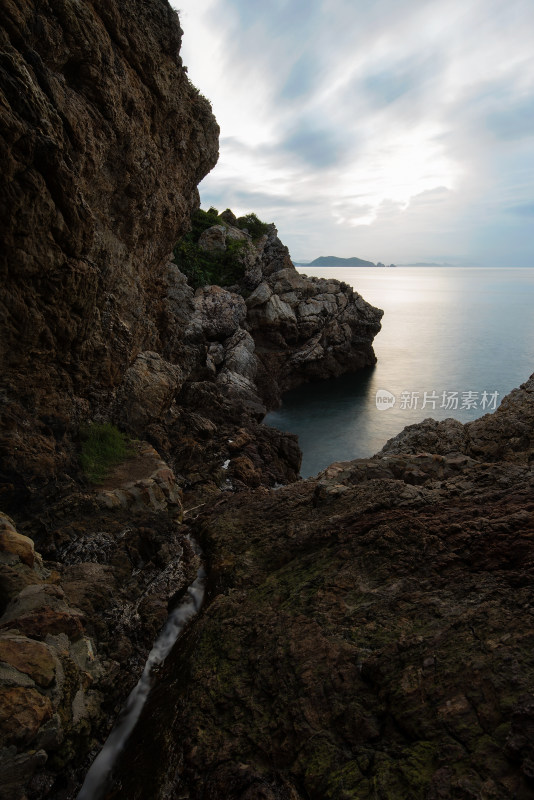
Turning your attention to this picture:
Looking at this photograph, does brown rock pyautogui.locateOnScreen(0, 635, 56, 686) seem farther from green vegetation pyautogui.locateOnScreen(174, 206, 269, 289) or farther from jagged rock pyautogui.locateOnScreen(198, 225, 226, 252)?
jagged rock pyautogui.locateOnScreen(198, 225, 226, 252)

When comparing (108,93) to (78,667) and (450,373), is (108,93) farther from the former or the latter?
(450,373)

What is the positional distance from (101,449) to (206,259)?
28.9 meters

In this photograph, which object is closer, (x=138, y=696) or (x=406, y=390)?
(x=138, y=696)

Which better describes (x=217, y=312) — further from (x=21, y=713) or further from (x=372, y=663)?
(x=21, y=713)

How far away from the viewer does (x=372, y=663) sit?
6246 millimetres

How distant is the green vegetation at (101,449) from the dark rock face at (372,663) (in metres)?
5.24

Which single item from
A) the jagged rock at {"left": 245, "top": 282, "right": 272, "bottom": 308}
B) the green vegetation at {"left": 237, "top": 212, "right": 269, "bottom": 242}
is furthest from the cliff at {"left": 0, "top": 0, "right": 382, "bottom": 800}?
the green vegetation at {"left": 237, "top": 212, "right": 269, "bottom": 242}

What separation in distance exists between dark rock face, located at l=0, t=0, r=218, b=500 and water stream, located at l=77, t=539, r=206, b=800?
4828 mm

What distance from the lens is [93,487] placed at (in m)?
12.7

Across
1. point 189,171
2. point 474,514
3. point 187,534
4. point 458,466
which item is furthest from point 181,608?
point 189,171

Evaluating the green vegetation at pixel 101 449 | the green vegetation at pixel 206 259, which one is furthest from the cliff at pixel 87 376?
the green vegetation at pixel 206 259

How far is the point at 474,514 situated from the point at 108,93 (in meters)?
13.8

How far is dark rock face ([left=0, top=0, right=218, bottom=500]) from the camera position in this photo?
9.34m

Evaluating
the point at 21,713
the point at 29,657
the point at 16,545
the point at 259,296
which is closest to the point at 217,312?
the point at 259,296
